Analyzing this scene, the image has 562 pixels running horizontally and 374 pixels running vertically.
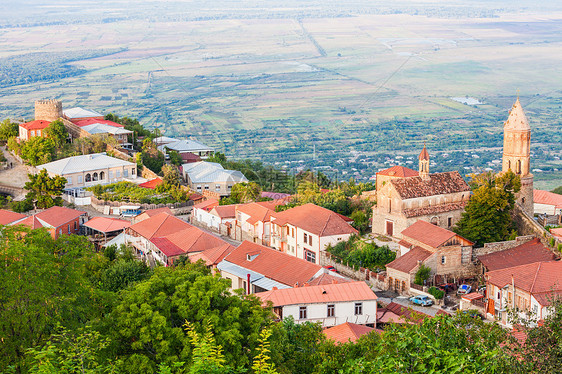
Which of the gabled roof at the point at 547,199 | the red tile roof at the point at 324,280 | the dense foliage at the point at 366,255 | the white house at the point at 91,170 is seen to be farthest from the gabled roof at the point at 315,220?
the gabled roof at the point at 547,199

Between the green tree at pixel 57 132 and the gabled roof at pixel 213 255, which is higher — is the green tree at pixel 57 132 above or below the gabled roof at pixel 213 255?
above

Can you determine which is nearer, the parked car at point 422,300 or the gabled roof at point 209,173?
the parked car at point 422,300

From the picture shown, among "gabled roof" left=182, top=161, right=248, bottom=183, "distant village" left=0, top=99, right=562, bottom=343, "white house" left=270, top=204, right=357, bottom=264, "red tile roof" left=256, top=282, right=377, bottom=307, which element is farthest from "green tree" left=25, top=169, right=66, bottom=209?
"red tile roof" left=256, top=282, right=377, bottom=307

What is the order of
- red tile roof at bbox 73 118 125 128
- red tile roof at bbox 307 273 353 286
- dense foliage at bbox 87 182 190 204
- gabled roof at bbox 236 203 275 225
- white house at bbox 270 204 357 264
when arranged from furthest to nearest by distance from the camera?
red tile roof at bbox 73 118 125 128 < dense foliage at bbox 87 182 190 204 < gabled roof at bbox 236 203 275 225 < white house at bbox 270 204 357 264 < red tile roof at bbox 307 273 353 286

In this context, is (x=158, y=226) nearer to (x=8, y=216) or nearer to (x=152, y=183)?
(x=8, y=216)

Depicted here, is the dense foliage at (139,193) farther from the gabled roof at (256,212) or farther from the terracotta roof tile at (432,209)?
the terracotta roof tile at (432,209)

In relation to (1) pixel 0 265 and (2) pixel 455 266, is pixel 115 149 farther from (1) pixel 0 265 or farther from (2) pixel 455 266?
(1) pixel 0 265

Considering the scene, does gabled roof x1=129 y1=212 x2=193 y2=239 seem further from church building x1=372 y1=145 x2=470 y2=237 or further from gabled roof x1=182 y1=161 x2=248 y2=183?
gabled roof x1=182 y1=161 x2=248 y2=183
